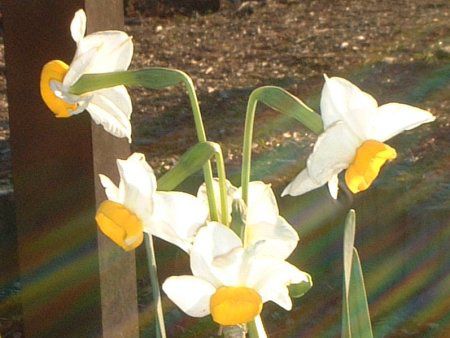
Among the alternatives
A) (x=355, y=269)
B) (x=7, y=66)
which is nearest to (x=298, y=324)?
(x=7, y=66)

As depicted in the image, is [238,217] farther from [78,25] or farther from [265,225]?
[78,25]

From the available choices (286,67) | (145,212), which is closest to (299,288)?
(145,212)

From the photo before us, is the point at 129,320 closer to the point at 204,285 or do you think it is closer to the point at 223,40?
the point at 204,285

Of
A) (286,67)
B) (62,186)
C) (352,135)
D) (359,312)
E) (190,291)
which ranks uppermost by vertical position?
(352,135)

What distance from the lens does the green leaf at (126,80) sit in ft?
2.64

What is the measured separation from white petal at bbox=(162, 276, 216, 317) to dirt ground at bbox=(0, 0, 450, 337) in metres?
1.61

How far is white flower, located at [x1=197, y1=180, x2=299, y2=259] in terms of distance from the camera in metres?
0.82

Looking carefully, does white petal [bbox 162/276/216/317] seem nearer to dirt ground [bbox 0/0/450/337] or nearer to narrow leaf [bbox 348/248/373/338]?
narrow leaf [bbox 348/248/373/338]

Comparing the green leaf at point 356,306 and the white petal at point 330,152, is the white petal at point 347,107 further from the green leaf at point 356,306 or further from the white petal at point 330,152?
the green leaf at point 356,306

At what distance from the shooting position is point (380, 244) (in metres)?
2.41

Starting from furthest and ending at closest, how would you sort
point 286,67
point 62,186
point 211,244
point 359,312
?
1. point 286,67
2. point 62,186
3. point 359,312
4. point 211,244

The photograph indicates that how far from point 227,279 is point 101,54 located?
20cm

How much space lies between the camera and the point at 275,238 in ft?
2.69

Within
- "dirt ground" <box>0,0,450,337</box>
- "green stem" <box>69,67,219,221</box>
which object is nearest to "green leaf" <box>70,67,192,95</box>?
"green stem" <box>69,67,219,221</box>
